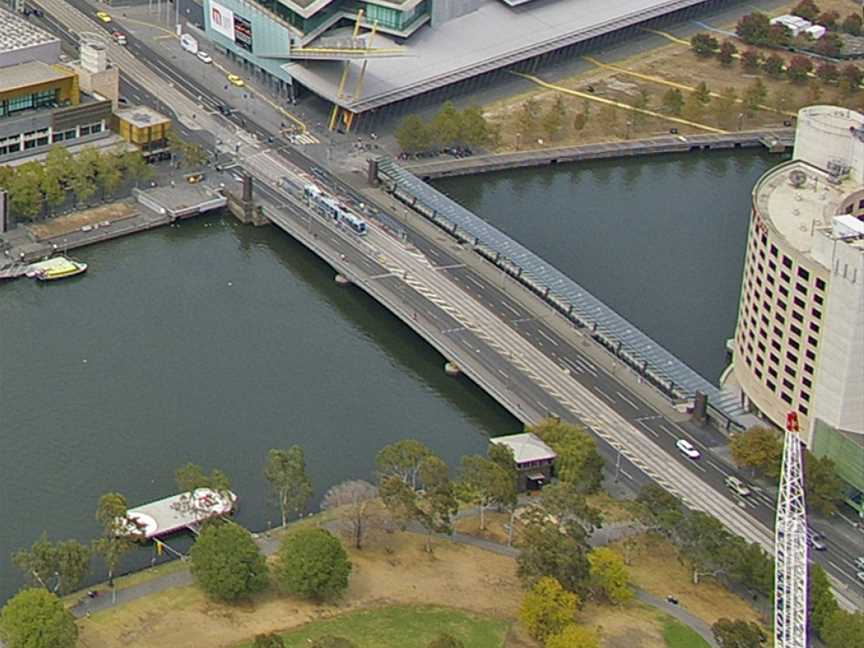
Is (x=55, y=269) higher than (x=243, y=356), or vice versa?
(x=55, y=269)

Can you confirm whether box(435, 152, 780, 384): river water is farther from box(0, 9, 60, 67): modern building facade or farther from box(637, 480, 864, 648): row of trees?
box(0, 9, 60, 67): modern building facade

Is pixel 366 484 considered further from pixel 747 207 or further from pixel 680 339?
pixel 747 207

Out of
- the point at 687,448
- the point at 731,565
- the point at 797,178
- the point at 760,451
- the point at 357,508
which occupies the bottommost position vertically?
the point at 687,448

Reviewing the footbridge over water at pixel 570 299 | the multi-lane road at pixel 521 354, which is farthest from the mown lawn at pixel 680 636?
the footbridge over water at pixel 570 299

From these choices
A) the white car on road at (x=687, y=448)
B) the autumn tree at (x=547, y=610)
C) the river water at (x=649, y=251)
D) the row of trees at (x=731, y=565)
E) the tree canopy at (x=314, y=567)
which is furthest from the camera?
the river water at (x=649, y=251)

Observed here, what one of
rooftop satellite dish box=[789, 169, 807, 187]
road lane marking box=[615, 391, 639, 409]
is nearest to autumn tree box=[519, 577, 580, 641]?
road lane marking box=[615, 391, 639, 409]

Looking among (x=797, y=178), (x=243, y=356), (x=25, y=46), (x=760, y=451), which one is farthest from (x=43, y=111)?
(x=760, y=451)

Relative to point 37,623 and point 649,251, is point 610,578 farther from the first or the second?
point 649,251

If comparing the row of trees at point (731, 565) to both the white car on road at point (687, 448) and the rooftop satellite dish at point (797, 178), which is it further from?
the rooftop satellite dish at point (797, 178)
